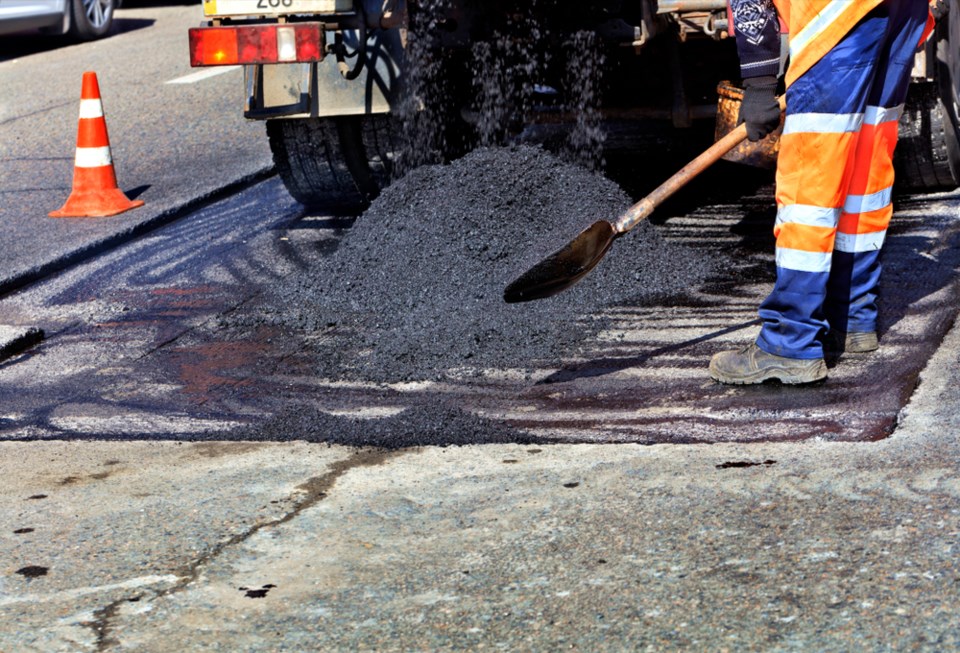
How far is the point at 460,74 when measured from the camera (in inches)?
240

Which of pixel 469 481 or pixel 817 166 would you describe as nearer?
pixel 469 481

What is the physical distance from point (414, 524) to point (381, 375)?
130 cm

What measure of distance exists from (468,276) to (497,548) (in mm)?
2332

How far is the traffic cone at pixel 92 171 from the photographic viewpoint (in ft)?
22.2

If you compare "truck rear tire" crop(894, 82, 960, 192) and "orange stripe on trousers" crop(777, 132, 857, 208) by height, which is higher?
"orange stripe on trousers" crop(777, 132, 857, 208)

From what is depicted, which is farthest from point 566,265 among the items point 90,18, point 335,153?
point 90,18

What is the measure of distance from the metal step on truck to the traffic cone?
97cm

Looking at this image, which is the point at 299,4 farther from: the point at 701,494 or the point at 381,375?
the point at 701,494

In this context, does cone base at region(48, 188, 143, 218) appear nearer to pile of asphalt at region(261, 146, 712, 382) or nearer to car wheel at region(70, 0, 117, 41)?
pile of asphalt at region(261, 146, 712, 382)

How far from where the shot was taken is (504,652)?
8.16 ft

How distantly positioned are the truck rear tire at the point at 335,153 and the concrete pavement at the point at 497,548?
2.84m

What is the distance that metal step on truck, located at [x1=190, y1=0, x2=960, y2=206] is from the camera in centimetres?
536

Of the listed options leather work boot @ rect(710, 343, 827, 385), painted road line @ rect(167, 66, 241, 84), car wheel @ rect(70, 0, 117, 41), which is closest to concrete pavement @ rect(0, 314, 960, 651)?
leather work boot @ rect(710, 343, 827, 385)

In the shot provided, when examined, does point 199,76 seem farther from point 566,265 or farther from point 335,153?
point 566,265
